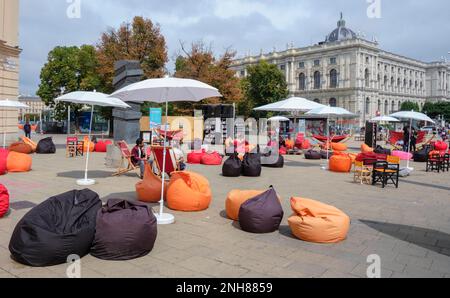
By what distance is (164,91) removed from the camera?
7070 millimetres

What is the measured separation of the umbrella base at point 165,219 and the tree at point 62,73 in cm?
4440

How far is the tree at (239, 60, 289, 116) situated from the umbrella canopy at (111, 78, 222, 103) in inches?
2349

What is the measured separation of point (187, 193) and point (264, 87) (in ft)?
204

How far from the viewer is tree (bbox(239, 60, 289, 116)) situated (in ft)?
220

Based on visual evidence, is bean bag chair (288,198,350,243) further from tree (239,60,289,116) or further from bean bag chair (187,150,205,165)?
tree (239,60,289,116)

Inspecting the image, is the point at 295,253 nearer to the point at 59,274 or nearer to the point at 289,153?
the point at 59,274

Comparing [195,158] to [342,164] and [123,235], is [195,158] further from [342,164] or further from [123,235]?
[123,235]

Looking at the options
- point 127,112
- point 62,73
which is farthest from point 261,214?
point 62,73

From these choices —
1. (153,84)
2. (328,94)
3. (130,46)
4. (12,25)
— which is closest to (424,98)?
(328,94)

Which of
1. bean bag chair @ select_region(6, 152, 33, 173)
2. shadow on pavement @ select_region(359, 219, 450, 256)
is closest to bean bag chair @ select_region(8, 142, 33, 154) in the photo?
bean bag chair @ select_region(6, 152, 33, 173)

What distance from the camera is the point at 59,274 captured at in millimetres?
3939

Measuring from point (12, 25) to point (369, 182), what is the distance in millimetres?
22291

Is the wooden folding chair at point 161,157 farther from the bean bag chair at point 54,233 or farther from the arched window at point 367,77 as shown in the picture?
the arched window at point 367,77

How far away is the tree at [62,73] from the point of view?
47250 millimetres
